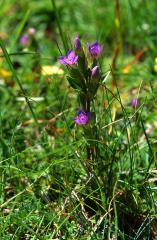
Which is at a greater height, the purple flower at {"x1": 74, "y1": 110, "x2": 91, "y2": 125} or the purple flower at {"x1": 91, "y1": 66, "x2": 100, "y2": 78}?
the purple flower at {"x1": 91, "y1": 66, "x2": 100, "y2": 78}

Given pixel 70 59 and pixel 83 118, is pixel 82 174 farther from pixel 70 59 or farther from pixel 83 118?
pixel 70 59

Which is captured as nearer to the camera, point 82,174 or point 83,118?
point 83,118

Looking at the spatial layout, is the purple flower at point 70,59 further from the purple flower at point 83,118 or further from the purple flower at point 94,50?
the purple flower at point 83,118

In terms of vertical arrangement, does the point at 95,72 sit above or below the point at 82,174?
above

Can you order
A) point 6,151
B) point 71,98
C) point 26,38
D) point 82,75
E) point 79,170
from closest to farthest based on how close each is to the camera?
point 82,75 → point 79,170 → point 6,151 → point 71,98 → point 26,38

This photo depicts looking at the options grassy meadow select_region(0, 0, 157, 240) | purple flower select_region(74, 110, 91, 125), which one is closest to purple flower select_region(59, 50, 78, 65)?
grassy meadow select_region(0, 0, 157, 240)

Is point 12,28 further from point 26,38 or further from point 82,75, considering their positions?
point 82,75

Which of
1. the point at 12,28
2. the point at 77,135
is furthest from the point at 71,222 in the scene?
the point at 12,28

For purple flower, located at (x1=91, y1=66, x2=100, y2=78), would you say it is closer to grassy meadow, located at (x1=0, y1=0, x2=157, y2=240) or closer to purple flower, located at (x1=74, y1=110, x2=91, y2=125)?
grassy meadow, located at (x1=0, y1=0, x2=157, y2=240)

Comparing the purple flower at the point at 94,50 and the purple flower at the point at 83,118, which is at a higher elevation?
the purple flower at the point at 94,50

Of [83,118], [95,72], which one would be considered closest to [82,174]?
[83,118]

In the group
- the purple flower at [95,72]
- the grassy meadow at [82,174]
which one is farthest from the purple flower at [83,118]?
the purple flower at [95,72]
